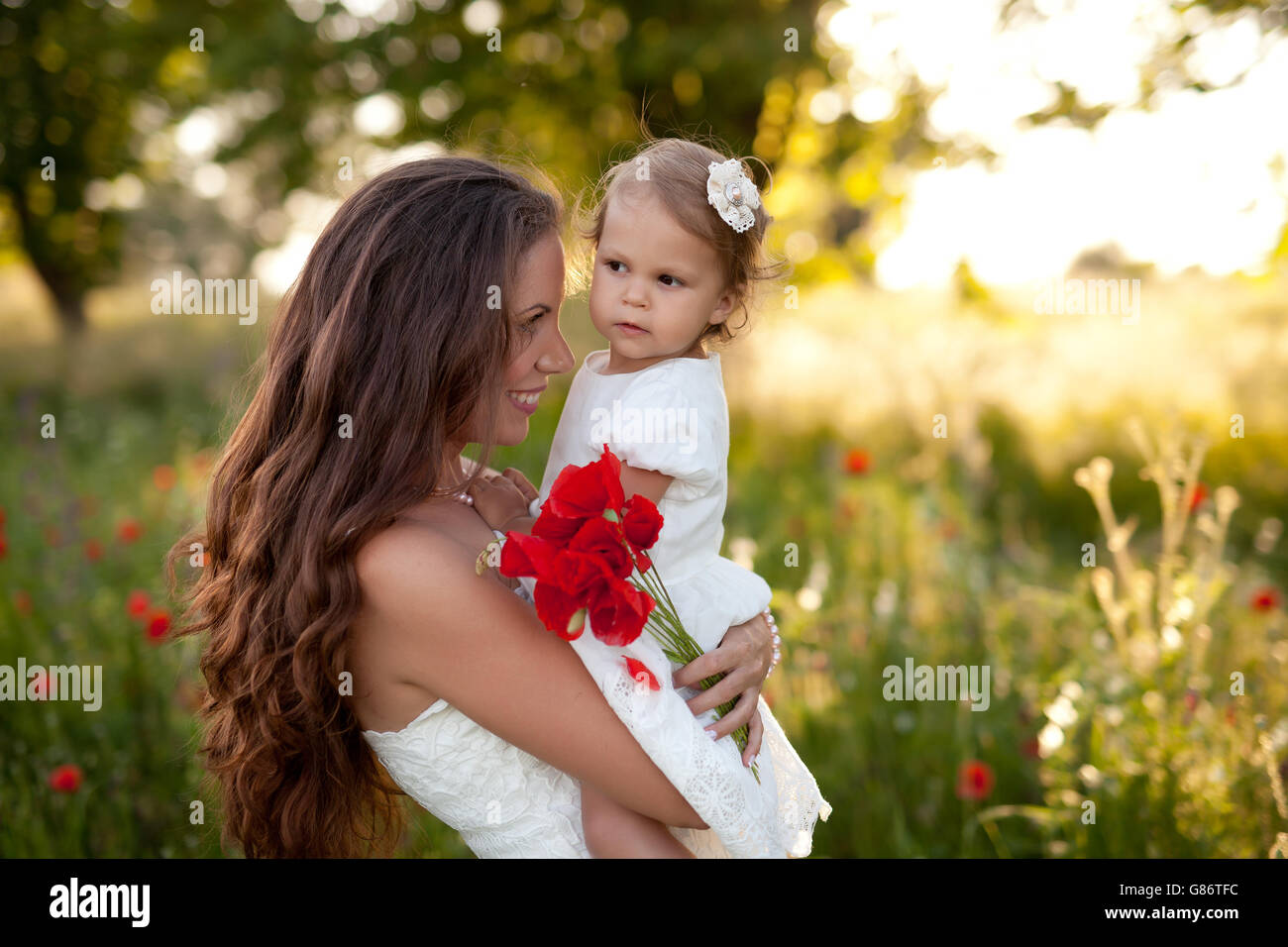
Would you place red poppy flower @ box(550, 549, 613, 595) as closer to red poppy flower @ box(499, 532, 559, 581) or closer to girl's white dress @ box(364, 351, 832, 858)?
red poppy flower @ box(499, 532, 559, 581)

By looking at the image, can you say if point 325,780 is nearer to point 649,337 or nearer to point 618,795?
point 618,795

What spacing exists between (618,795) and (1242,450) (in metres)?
6.34

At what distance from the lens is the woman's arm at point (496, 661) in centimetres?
173

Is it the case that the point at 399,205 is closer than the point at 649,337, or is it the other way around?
the point at 399,205

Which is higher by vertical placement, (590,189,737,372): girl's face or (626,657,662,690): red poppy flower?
(590,189,737,372): girl's face

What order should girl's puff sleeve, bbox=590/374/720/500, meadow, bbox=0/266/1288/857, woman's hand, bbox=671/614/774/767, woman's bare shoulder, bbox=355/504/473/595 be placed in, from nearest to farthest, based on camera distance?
woman's bare shoulder, bbox=355/504/473/595, woman's hand, bbox=671/614/774/767, girl's puff sleeve, bbox=590/374/720/500, meadow, bbox=0/266/1288/857

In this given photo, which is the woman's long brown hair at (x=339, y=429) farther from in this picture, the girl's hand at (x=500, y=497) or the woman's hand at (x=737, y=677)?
the woman's hand at (x=737, y=677)

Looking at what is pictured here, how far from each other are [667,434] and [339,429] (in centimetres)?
63

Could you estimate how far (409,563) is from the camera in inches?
68.2

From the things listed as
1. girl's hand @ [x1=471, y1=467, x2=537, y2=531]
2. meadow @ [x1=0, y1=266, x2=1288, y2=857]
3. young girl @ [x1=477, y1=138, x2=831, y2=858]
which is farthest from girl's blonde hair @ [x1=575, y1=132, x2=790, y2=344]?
meadow @ [x1=0, y1=266, x2=1288, y2=857]

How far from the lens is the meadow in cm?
285

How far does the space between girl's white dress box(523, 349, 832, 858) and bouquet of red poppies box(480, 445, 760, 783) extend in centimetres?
22

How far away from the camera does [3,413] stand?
805 centimetres

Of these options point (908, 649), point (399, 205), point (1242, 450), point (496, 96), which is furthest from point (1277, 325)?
point (399, 205)
